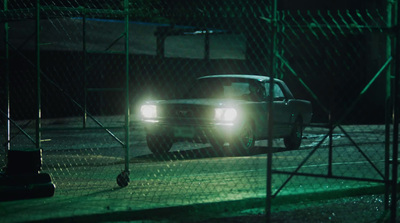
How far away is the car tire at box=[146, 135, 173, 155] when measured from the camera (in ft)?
42.4

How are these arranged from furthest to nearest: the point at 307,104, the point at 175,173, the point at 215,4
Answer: the point at 215,4
the point at 307,104
the point at 175,173

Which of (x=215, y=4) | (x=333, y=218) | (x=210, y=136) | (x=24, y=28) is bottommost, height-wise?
(x=333, y=218)

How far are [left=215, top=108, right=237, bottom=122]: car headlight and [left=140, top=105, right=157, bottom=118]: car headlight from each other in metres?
1.29

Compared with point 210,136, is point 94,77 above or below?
above

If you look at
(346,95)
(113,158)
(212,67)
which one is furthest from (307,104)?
(346,95)

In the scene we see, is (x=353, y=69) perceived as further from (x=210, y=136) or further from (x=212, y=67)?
(x=210, y=136)

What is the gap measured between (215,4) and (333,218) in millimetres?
28239

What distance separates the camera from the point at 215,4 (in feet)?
113

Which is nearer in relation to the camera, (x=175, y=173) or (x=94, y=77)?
(x=175, y=173)

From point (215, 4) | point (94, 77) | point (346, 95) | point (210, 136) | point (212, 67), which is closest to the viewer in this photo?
point (210, 136)

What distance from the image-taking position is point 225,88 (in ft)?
45.8

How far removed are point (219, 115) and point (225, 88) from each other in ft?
5.09

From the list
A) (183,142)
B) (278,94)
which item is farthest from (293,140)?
(183,142)

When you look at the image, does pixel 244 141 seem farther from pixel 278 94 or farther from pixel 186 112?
pixel 278 94
